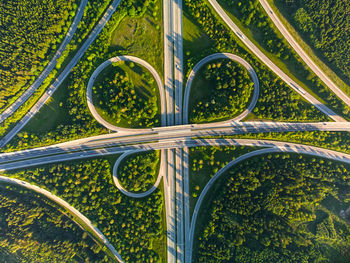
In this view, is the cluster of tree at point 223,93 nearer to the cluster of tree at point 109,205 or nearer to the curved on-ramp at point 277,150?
the curved on-ramp at point 277,150

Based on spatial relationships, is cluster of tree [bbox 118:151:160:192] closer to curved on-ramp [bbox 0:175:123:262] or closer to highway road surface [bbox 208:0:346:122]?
curved on-ramp [bbox 0:175:123:262]

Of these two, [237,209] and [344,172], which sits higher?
[344,172]

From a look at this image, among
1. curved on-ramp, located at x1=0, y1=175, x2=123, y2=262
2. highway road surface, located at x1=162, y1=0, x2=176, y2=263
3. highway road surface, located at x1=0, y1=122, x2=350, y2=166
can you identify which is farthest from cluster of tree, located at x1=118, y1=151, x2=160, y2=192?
curved on-ramp, located at x1=0, y1=175, x2=123, y2=262

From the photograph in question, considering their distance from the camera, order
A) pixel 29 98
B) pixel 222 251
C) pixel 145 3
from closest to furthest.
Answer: pixel 222 251
pixel 145 3
pixel 29 98

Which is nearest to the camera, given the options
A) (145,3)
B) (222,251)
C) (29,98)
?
(222,251)

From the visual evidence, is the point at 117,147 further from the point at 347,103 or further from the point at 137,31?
the point at 347,103

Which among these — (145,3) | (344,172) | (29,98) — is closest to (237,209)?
(344,172)
